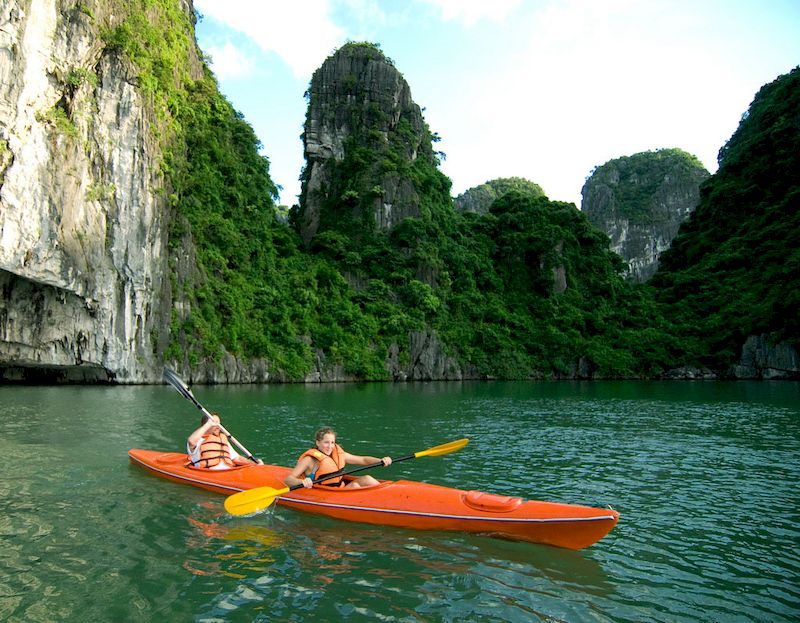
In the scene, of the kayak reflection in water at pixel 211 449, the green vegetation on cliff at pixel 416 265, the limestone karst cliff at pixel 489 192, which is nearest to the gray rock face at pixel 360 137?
the green vegetation on cliff at pixel 416 265

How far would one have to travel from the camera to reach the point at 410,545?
5426 mm

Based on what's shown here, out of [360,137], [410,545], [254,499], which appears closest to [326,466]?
[254,499]

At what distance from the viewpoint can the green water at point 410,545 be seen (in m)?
4.15

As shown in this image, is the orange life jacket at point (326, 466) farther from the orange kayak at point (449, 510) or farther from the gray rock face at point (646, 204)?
the gray rock face at point (646, 204)

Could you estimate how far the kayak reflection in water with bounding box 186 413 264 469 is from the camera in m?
7.95

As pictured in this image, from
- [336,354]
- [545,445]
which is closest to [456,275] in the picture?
[336,354]

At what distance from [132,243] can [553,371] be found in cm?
3067

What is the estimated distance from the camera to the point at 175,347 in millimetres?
28375

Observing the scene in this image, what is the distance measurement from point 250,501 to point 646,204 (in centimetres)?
8580

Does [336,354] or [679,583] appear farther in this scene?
[336,354]

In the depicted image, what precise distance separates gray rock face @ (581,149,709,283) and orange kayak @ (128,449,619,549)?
259 feet

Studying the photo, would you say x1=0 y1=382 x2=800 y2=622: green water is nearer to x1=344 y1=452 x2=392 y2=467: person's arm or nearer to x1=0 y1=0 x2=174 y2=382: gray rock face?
x1=344 y1=452 x2=392 y2=467: person's arm

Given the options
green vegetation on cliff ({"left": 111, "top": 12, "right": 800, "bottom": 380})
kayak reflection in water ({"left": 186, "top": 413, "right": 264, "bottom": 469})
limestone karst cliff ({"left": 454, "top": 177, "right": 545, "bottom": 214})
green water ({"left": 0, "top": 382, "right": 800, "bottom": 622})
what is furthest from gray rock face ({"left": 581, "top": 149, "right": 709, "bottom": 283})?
kayak reflection in water ({"left": 186, "top": 413, "right": 264, "bottom": 469})

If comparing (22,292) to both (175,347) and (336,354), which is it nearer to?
(175,347)
